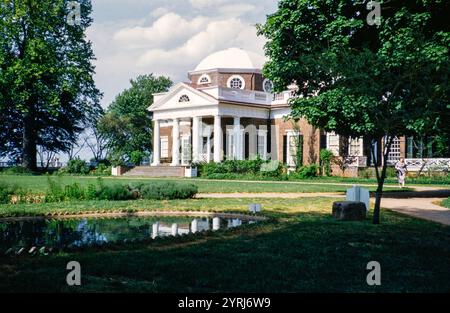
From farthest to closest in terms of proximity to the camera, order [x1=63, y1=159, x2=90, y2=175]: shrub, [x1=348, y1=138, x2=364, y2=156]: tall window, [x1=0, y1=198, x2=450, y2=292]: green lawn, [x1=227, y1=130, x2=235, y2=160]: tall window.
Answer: [x1=63, y1=159, x2=90, y2=175]: shrub
[x1=227, y1=130, x2=235, y2=160]: tall window
[x1=348, y1=138, x2=364, y2=156]: tall window
[x1=0, y1=198, x2=450, y2=292]: green lawn

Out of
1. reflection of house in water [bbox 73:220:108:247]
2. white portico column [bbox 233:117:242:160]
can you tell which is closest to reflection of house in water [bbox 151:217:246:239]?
reflection of house in water [bbox 73:220:108:247]

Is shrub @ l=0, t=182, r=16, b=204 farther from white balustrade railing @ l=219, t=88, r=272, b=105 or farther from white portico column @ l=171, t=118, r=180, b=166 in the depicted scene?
white portico column @ l=171, t=118, r=180, b=166

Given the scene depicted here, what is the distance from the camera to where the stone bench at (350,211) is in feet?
39.1

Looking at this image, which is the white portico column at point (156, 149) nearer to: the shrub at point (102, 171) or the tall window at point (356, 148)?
the shrub at point (102, 171)

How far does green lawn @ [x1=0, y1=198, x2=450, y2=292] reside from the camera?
606 cm

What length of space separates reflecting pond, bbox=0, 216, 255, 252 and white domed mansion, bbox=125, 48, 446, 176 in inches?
1045

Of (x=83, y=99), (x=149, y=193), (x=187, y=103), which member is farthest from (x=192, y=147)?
(x=149, y=193)

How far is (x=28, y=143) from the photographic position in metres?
43.6

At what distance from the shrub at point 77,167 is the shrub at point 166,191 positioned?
2797 cm

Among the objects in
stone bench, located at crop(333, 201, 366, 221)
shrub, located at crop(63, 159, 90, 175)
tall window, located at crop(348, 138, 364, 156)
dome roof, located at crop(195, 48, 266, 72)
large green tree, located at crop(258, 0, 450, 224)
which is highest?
dome roof, located at crop(195, 48, 266, 72)

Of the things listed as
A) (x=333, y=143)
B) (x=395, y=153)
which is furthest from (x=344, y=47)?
(x=395, y=153)

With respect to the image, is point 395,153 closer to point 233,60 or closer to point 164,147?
point 233,60

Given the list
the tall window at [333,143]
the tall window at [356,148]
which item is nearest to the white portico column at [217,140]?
Result: the tall window at [333,143]
